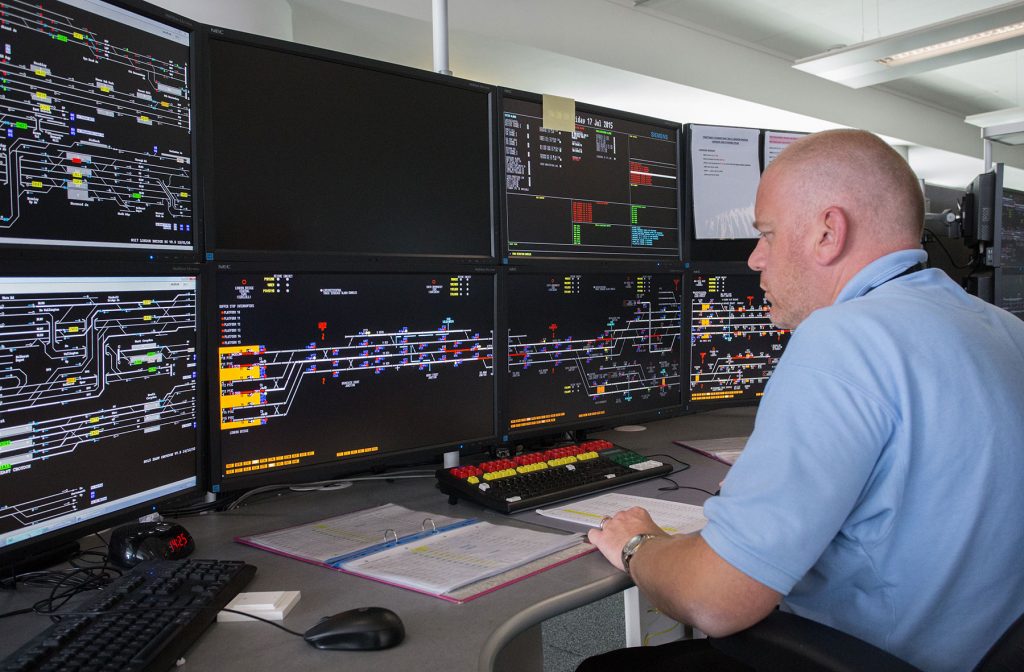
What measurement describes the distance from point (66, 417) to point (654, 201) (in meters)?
1.47

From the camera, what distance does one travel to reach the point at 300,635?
91 cm

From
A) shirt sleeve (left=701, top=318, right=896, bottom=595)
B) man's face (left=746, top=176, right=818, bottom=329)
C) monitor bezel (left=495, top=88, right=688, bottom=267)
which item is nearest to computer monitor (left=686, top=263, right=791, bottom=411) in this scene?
monitor bezel (left=495, top=88, right=688, bottom=267)

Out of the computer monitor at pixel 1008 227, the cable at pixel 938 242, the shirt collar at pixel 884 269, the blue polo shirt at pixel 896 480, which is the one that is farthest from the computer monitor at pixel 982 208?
the blue polo shirt at pixel 896 480

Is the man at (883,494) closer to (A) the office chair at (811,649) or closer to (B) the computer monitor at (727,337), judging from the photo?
(A) the office chair at (811,649)

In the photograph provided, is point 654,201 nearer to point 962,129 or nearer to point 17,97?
point 17,97

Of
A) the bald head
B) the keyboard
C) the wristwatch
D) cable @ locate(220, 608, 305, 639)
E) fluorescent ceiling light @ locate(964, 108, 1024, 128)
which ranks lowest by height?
cable @ locate(220, 608, 305, 639)

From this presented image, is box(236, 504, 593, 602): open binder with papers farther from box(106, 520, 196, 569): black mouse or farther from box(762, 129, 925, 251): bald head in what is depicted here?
box(762, 129, 925, 251): bald head

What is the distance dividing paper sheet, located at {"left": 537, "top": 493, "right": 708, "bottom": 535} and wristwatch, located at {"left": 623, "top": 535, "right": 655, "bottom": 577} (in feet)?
0.46

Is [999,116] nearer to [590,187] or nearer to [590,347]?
[590,187]

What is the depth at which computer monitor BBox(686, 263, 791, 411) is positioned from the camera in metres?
2.08

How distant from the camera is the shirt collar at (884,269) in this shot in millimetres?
1085

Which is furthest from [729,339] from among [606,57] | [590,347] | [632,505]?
[606,57]

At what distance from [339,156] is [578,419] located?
84cm

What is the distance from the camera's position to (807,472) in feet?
2.87
